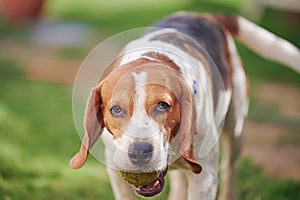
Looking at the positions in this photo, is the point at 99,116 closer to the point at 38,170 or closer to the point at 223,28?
the point at 223,28

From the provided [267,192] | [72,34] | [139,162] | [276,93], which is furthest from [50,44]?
[139,162]

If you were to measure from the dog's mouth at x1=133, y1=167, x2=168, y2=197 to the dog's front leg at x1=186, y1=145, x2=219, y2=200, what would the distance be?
0.92ft

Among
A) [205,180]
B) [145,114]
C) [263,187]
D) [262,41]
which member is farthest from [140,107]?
[263,187]

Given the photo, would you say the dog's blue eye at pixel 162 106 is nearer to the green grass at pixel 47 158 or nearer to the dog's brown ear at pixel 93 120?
the dog's brown ear at pixel 93 120

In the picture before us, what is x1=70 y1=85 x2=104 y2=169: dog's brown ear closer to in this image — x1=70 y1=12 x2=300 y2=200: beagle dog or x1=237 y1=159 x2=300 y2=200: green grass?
x1=70 y1=12 x2=300 y2=200: beagle dog

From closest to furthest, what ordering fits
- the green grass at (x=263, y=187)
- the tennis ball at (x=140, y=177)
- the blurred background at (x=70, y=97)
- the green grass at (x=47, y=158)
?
the tennis ball at (x=140, y=177) → the green grass at (x=263, y=187) → the green grass at (x=47, y=158) → the blurred background at (x=70, y=97)

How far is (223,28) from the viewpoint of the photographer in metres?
3.31

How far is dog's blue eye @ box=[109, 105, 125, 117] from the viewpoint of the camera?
7.96 ft

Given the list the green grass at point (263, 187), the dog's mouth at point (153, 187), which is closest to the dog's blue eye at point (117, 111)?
the dog's mouth at point (153, 187)

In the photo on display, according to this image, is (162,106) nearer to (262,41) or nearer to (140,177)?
(140,177)

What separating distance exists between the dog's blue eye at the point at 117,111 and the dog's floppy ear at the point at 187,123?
207 mm

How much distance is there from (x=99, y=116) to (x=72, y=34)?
5.55 meters

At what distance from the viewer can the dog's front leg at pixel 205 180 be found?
281 cm

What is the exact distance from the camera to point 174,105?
246 cm
